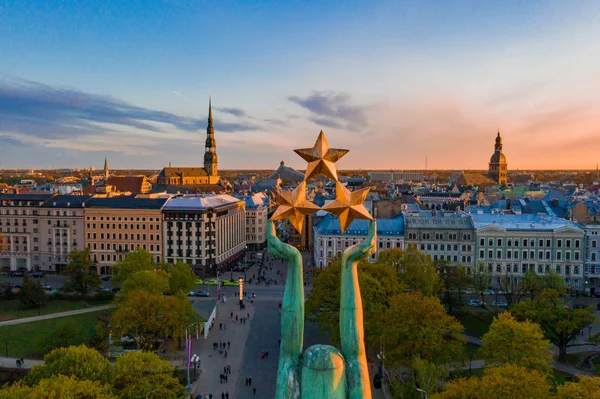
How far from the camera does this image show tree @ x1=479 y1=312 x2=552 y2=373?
4234 centimetres

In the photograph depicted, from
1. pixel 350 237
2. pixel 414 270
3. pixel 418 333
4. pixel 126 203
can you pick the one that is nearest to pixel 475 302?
pixel 414 270

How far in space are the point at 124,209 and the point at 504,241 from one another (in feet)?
235

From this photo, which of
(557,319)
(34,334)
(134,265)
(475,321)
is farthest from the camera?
(134,265)

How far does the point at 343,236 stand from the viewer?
312 ft

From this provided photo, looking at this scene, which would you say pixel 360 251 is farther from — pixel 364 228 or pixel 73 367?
pixel 364 228

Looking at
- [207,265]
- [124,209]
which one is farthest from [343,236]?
[124,209]

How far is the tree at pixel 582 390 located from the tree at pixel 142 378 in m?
27.2

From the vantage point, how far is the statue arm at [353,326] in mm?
19062

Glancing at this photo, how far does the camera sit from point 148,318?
52.6m

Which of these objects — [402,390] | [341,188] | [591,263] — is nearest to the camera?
[341,188]

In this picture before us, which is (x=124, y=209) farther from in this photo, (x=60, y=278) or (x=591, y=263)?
(x=591, y=263)

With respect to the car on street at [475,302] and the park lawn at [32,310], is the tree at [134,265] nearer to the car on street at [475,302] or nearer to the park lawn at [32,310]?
the park lawn at [32,310]

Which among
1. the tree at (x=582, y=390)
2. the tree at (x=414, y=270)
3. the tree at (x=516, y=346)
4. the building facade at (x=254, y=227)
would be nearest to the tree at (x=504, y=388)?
the tree at (x=582, y=390)

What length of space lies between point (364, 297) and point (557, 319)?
803 inches
